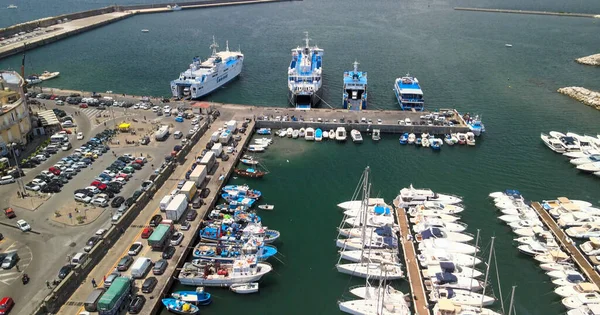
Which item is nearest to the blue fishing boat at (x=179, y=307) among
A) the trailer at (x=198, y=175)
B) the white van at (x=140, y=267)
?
the white van at (x=140, y=267)

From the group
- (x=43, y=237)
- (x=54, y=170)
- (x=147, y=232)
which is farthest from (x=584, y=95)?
(x=43, y=237)

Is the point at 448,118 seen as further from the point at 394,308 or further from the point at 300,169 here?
A: the point at 394,308

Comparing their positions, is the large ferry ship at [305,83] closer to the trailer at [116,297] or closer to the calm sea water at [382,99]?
the calm sea water at [382,99]

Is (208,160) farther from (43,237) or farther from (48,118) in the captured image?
(48,118)

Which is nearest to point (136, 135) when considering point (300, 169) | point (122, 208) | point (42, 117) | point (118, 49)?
point (42, 117)

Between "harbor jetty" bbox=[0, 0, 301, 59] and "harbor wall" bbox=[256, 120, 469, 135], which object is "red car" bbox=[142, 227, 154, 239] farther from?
"harbor jetty" bbox=[0, 0, 301, 59]
